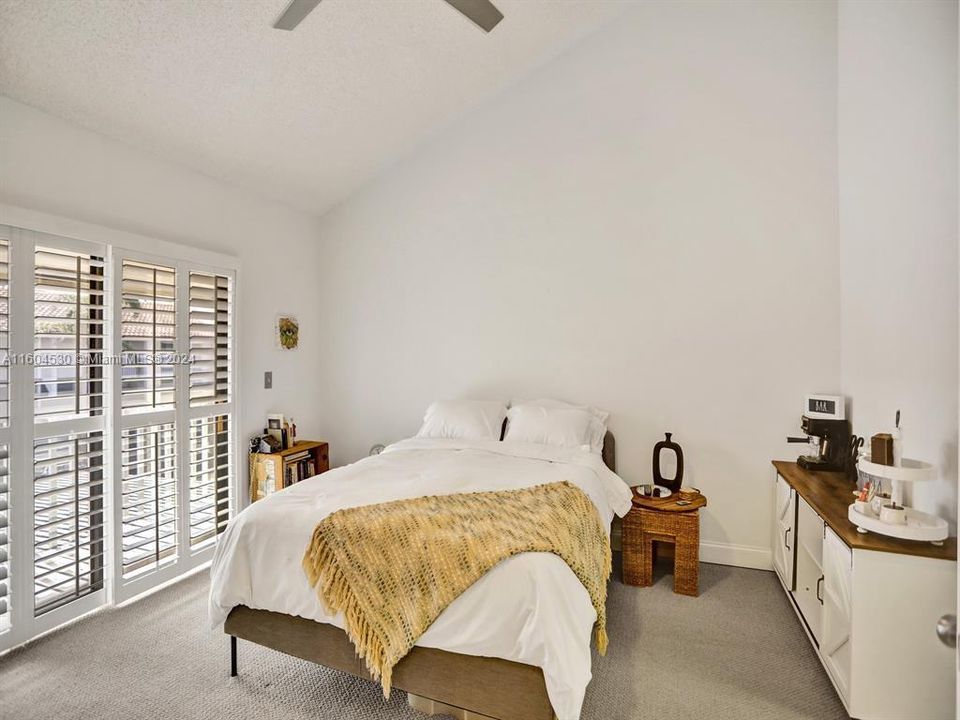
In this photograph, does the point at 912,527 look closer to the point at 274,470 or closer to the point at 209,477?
the point at 274,470

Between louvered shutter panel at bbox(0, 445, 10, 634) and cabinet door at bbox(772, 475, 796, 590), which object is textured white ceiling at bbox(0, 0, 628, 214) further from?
cabinet door at bbox(772, 475, 796, 590)

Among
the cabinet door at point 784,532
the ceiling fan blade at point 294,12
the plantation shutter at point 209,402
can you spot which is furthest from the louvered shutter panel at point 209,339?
the cabinet door at point 784,532

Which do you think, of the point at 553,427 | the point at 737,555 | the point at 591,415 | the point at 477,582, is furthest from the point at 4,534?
the point at 737,555

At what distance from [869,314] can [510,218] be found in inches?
90.8

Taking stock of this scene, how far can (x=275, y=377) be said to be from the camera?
3.91 m

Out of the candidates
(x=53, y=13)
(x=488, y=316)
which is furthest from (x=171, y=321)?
(x=488, y=316)

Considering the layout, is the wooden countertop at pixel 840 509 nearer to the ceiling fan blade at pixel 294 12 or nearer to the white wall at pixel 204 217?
the ceiling fan blade at pixel 294 12

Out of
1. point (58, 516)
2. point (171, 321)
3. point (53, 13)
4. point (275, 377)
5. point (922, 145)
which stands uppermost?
point (53, 13)

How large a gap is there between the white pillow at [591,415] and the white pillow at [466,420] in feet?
0.34

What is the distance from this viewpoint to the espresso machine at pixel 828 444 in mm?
2742

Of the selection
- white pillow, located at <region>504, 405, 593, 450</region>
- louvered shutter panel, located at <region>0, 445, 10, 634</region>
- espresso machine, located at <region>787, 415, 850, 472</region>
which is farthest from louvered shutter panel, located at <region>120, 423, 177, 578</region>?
espresso machine, located at <region>787, 415, 850, 472</region>

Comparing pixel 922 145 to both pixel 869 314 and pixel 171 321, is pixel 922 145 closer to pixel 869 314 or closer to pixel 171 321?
pixel 869 314

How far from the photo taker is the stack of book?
3.57 metres

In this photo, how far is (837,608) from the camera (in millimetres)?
1918
